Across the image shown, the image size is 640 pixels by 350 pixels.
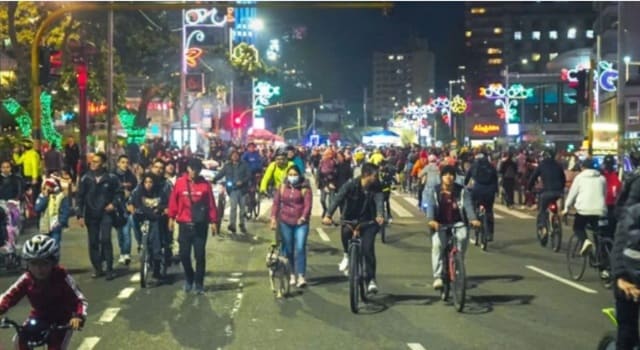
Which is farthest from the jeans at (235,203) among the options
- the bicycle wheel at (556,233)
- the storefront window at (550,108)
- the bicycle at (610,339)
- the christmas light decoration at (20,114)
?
the storefront window at (550,108)

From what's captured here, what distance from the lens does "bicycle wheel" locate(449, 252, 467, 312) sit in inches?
404

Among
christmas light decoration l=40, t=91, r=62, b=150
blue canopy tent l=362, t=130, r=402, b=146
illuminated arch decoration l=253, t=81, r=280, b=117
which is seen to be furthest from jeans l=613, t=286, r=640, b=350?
illuminated arch decoration l=253, t=81, r=280, b=117

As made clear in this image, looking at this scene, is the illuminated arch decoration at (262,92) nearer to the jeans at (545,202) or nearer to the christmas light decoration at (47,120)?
the christmas light decoration at (47,120)

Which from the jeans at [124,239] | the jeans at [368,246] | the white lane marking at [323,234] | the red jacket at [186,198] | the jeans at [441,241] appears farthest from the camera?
the white lane marking at [323,234]

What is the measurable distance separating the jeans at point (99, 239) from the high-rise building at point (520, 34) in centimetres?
11903

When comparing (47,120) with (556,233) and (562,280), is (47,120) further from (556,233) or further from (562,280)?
(562,280)

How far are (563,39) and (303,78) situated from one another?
144 feet

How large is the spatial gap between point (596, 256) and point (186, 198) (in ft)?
18.6

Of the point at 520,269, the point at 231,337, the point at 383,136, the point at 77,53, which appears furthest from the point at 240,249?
the point at 383,136

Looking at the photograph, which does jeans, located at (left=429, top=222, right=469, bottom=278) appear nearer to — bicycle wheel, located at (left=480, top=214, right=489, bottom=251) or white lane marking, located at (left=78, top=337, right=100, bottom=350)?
white lane marking, located at (left=78, top=337, right=100, bottom=350)

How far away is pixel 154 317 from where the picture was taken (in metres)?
9.97

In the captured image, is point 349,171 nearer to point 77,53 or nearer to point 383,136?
point 77,53

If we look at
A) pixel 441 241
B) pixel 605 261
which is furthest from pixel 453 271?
pixel 605 261

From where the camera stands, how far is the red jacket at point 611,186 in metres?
13.0
